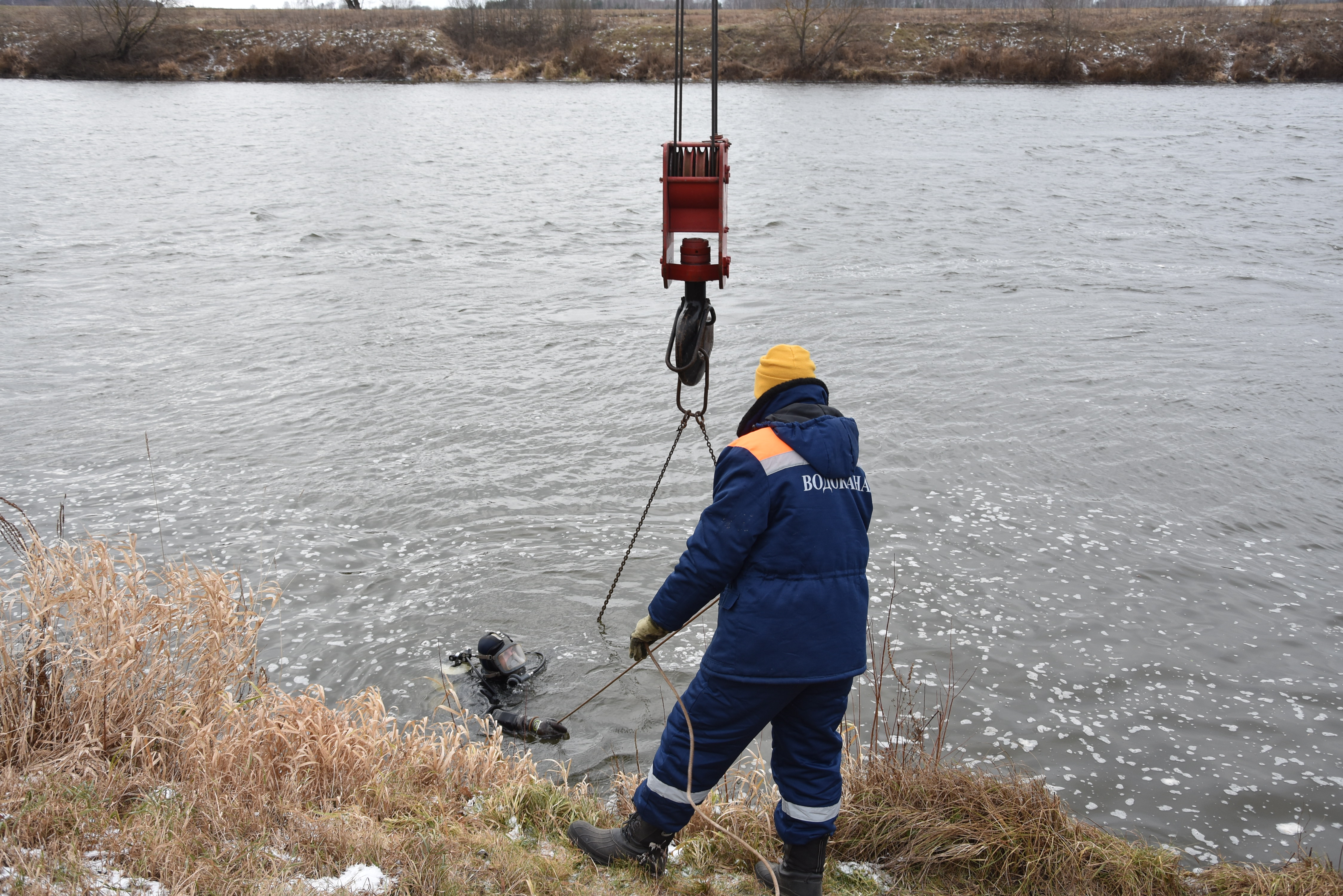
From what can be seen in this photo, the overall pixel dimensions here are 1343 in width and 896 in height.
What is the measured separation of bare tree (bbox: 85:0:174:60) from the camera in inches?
1781

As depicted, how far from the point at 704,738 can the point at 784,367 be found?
4.37ft

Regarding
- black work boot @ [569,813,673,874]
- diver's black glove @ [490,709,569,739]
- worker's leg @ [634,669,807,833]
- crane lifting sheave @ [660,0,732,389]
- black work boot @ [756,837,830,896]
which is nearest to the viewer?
worker's leg @ [634,669,807,833]

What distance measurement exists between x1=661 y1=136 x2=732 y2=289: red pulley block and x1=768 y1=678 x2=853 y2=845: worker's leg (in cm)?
184

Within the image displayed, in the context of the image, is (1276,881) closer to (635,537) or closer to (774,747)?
(774,747)

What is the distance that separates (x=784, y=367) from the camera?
3324mm

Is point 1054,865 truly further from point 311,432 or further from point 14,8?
point 14,8

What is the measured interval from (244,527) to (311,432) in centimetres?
197

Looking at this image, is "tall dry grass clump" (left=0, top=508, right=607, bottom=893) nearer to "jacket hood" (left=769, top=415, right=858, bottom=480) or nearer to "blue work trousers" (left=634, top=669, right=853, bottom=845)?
"blue work trousers" (left=634, top=669, right=853, bottom=845)

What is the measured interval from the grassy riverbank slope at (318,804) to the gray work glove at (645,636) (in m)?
0.85

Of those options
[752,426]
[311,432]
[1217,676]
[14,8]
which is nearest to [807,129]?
[311,432]

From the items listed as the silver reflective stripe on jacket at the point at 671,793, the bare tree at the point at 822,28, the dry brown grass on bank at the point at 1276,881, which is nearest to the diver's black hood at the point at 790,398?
the silver reflective stripe on jacket at the point at 671,793

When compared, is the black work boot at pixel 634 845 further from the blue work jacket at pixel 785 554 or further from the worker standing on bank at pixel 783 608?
the blue work jacket at pixel 785 554

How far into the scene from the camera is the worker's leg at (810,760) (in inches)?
129

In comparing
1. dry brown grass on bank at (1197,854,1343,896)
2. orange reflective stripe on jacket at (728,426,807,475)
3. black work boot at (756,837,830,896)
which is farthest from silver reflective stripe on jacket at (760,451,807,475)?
dry brown grass on bank at (1197,854,1343,896)
